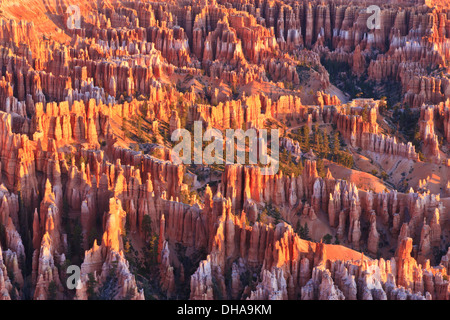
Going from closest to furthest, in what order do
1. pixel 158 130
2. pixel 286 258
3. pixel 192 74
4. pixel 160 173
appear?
pixel 286 258
pixel 160 173
pixel 158 130
pixel 192 74

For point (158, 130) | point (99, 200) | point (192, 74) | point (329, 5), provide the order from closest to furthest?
point (99, 200) < point (158, 130) < point (192, 74) < point (329, 5)

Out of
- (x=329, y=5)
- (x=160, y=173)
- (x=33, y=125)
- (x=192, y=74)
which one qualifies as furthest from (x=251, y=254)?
(x=329, y=5)

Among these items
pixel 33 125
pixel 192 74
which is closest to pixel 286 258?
pixel 33 125

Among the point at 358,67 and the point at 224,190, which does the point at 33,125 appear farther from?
the point at 358,67
